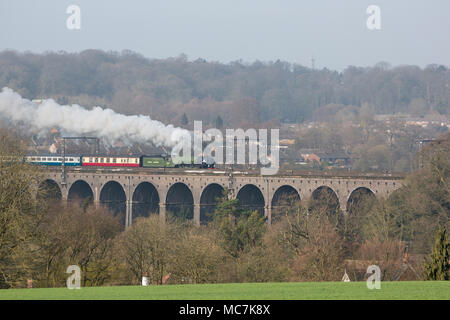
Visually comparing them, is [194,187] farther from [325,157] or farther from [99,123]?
[325,157]

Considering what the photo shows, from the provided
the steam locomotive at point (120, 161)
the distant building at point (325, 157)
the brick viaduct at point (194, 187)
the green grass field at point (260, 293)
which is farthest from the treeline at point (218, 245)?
the distant building at point (325, 157)

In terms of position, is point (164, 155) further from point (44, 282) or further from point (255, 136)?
point (255, 136)

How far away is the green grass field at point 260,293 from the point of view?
19312mm

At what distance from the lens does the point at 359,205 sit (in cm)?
6475

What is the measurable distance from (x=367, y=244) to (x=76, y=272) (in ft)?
56.8

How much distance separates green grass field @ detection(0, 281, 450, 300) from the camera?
1931 centimetres

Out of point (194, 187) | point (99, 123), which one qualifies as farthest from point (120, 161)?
point (194, 187)

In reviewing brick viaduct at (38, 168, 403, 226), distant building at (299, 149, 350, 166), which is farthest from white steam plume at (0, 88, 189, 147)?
distant building at (299, 149, 350, 166)

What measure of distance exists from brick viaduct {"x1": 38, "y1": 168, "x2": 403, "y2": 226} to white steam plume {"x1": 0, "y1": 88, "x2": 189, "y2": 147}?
4.52 m

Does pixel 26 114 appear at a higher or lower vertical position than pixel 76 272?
higher

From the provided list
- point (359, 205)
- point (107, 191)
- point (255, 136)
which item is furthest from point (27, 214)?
point (255, 136)

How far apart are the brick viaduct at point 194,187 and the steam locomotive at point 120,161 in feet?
8.66

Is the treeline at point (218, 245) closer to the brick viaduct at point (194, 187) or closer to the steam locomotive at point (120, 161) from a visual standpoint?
the brick viaduct at point (194, 187)

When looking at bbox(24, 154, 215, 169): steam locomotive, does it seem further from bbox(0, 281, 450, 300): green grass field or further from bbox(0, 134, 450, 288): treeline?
bbox(0, 281, 450, 300): green grass field
